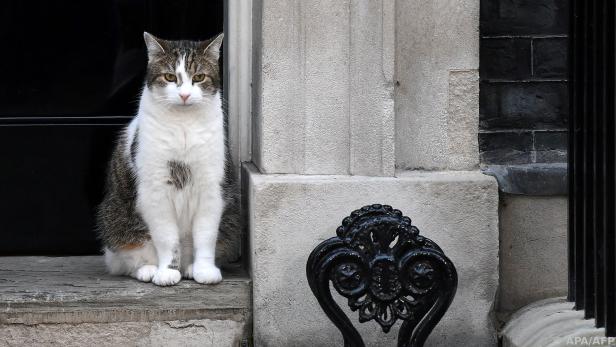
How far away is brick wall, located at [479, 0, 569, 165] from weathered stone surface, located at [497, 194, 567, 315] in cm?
19

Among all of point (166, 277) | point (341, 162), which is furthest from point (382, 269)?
point (166, 277)

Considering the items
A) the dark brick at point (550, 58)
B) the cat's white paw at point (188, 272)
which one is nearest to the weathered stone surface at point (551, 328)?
the dark brick at point (550, 58)

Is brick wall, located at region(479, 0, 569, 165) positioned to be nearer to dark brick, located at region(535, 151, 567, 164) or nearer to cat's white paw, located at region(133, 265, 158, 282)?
dark brick, located at region(535, 151, 567, 164)

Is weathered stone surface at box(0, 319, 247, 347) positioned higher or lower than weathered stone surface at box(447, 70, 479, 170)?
lower

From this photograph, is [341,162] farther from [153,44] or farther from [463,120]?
[153,44]

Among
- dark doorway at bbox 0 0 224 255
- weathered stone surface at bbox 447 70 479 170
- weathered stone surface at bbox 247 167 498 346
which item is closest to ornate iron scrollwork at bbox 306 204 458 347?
weathered stone surface at bbox 247 167 498 346

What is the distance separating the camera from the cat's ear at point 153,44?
4047mm

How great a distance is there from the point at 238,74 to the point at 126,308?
113cm

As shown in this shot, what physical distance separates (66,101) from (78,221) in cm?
53

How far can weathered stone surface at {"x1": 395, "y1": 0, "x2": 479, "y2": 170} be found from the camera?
4098 millimetres

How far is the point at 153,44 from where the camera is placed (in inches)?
160

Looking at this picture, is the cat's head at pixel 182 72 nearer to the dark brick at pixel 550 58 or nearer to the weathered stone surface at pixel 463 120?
the weathered stone surface at pixel 463 120

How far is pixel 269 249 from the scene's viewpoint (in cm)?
397

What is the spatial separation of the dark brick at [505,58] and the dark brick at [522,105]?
44 millimetres
